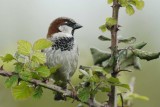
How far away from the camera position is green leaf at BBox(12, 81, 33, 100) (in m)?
1.93

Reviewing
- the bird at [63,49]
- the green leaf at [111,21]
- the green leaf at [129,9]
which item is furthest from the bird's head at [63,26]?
the green leaf at [111,21]

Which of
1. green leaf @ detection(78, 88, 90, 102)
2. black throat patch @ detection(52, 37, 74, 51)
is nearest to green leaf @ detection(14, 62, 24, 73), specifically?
green leaf @ detection(78, 88, 90, 102)

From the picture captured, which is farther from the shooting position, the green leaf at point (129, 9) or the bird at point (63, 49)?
the bird at point (63, 49)

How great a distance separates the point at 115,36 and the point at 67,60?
0.75m

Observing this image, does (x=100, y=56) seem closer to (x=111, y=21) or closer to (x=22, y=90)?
(x=111, y=21)

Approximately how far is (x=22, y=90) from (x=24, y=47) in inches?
5.6

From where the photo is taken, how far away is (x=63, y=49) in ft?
8.60

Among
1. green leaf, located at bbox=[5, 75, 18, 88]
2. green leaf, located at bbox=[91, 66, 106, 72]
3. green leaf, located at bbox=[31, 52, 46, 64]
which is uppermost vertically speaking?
green leaf, located at bbox=[31, 52, 46, 64]

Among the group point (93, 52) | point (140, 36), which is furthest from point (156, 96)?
point (93, 52)

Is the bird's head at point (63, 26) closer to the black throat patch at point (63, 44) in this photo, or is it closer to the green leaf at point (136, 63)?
the black throat patch at point (63, 44)

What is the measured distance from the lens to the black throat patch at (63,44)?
261cm

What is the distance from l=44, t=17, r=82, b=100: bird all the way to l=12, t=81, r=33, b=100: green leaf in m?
0.48

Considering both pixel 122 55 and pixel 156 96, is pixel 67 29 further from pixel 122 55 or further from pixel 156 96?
pixel 156 96

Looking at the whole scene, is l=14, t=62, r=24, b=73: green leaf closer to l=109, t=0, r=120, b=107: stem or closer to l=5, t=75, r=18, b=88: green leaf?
l=5, t=75, r=18, b=88: green leaf
